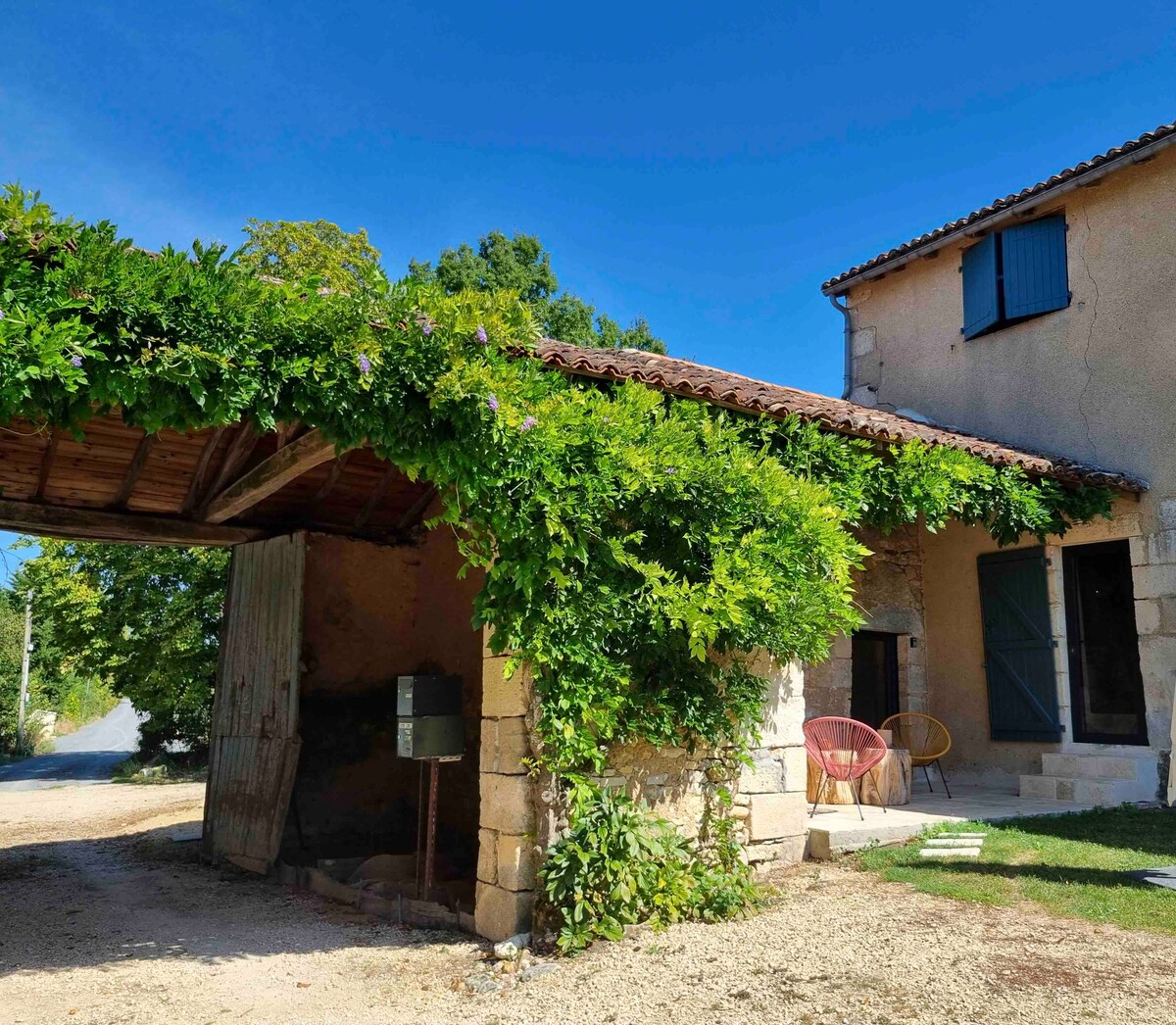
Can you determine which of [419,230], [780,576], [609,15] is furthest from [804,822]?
[419,230]

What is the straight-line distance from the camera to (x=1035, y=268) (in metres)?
9.30

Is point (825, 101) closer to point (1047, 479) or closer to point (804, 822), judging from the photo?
point (1047, 479)

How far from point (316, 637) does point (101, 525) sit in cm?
183

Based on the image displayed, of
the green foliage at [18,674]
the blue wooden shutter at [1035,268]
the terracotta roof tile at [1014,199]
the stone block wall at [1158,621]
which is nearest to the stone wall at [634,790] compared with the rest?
the stone block wall at [1158,621]

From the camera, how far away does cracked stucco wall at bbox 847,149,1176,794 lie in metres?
8.14

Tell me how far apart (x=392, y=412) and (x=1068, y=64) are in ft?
24.0

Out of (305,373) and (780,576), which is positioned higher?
(305,373)

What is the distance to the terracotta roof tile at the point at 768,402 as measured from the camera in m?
5.37

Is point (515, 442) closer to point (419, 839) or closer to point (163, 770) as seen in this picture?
point (419, 839)

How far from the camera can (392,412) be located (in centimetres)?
436

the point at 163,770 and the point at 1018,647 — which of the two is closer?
the point at 1018,647

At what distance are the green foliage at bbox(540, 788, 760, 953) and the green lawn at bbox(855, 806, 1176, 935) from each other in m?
1.21

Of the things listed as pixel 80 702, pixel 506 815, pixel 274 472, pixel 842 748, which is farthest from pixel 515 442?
pixel 80 702

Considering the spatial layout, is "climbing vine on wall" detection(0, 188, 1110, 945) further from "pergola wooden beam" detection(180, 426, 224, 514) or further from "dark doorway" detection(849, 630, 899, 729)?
"dark doorway" detection(849, 630, 899, 729)
